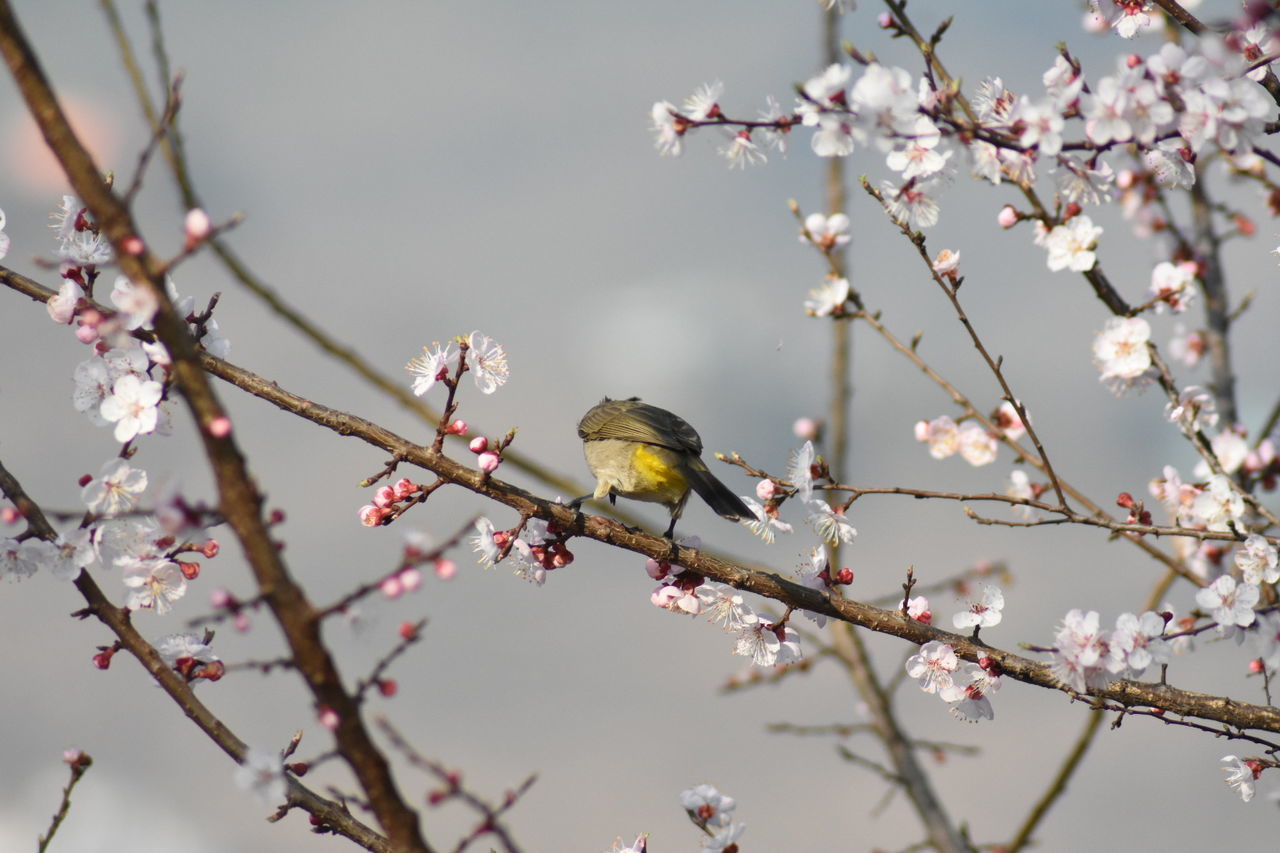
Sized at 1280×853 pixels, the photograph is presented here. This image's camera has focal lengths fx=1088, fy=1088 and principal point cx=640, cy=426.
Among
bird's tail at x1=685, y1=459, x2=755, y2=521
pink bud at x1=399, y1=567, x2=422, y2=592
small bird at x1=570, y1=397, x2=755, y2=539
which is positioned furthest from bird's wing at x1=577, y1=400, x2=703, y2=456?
pink bud at x1=399, y1=567, x2=422, y2=592

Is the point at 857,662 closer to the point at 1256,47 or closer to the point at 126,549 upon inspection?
the point at 1256,47

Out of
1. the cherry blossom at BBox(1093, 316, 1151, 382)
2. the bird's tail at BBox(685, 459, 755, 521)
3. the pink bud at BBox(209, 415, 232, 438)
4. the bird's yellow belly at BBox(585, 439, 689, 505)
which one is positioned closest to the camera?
the pink bud at BBox(209, 415, 232, 438)

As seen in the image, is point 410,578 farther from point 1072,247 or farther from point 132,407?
point 1072,247

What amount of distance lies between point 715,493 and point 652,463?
1.97 feet

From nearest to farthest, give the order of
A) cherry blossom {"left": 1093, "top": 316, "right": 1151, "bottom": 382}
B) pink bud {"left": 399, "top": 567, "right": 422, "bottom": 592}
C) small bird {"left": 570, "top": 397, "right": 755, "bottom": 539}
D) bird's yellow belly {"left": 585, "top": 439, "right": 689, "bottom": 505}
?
pink bud {"left": 399, "top": 567, "right": 422, "bottom": 592}, cherry blossom {"left": 1093, "top": 316, "right": 1151, "bottom": 382}, small bird {"left": 570, "top": 397, "right": 755, "bottom": 539}, bird's yellow belly {"left": 585, "top": 439, "right": 689, "bottom": 505}

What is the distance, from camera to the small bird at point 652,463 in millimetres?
5906

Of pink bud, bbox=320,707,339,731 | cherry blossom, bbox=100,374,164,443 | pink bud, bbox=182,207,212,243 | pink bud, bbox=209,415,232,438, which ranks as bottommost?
pink bud, bbox=320,707,339,731

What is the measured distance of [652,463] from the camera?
6.20 m

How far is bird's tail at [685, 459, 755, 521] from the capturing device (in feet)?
17.6

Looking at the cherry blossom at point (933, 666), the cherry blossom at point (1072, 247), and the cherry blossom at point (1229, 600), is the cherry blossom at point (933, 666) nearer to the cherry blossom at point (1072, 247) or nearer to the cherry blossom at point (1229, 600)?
the cherry blossom at point (1229, 600)

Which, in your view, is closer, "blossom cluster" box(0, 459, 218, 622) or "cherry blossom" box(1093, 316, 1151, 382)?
"blossom cluster" box(0, 459, 218, 622)

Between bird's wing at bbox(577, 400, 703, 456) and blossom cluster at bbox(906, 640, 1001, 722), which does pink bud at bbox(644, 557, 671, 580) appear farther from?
bird's wing at bbox(577, 400, 703, 456)

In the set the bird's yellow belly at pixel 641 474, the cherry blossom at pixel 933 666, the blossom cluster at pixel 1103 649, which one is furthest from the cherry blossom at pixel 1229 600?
the bird's yellow belly at pixel 641 474

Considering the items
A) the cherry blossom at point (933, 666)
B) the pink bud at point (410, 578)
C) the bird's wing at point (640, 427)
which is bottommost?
the pink bud at point (410, 578)
